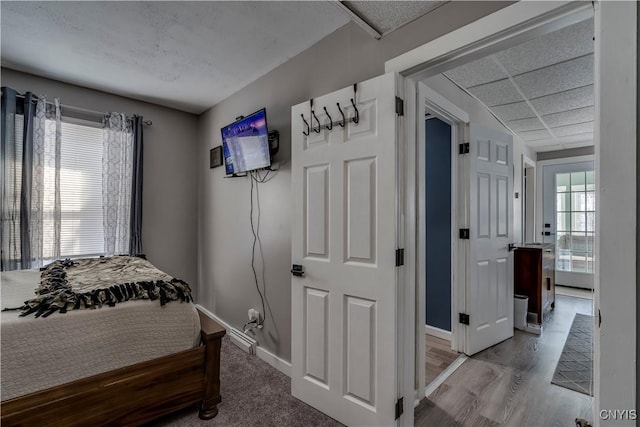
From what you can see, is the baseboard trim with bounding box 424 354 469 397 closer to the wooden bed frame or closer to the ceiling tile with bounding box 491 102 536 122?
the wooden bed frame

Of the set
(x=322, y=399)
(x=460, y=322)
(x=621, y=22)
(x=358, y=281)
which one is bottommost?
(x=322, y=399)

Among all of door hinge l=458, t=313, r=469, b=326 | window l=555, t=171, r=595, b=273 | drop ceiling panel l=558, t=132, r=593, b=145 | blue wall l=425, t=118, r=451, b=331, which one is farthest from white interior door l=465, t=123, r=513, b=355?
window l=555, t=171, r=595, b=273

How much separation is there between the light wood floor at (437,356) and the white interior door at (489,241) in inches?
7.2

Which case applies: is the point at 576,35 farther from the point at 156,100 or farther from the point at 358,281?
the point at 156,100

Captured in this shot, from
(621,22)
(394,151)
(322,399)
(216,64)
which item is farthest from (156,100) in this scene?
(621,22)

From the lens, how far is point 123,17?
74.6 inches

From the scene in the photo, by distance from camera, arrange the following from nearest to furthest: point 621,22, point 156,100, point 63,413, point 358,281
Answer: point 621,22 < point 63,413 < point 358,281 < point 156,100

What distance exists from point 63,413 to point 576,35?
3592 mm

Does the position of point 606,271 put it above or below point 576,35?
below

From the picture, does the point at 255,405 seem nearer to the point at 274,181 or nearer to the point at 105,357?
the point at 105,357

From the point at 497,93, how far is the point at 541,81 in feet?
1.10

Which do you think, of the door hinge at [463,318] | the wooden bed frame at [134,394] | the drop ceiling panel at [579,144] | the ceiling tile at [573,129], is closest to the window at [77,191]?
the wooden bed frame at [134,394]

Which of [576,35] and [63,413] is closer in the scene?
[63,413]

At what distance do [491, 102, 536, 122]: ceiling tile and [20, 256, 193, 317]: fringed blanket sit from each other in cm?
348
